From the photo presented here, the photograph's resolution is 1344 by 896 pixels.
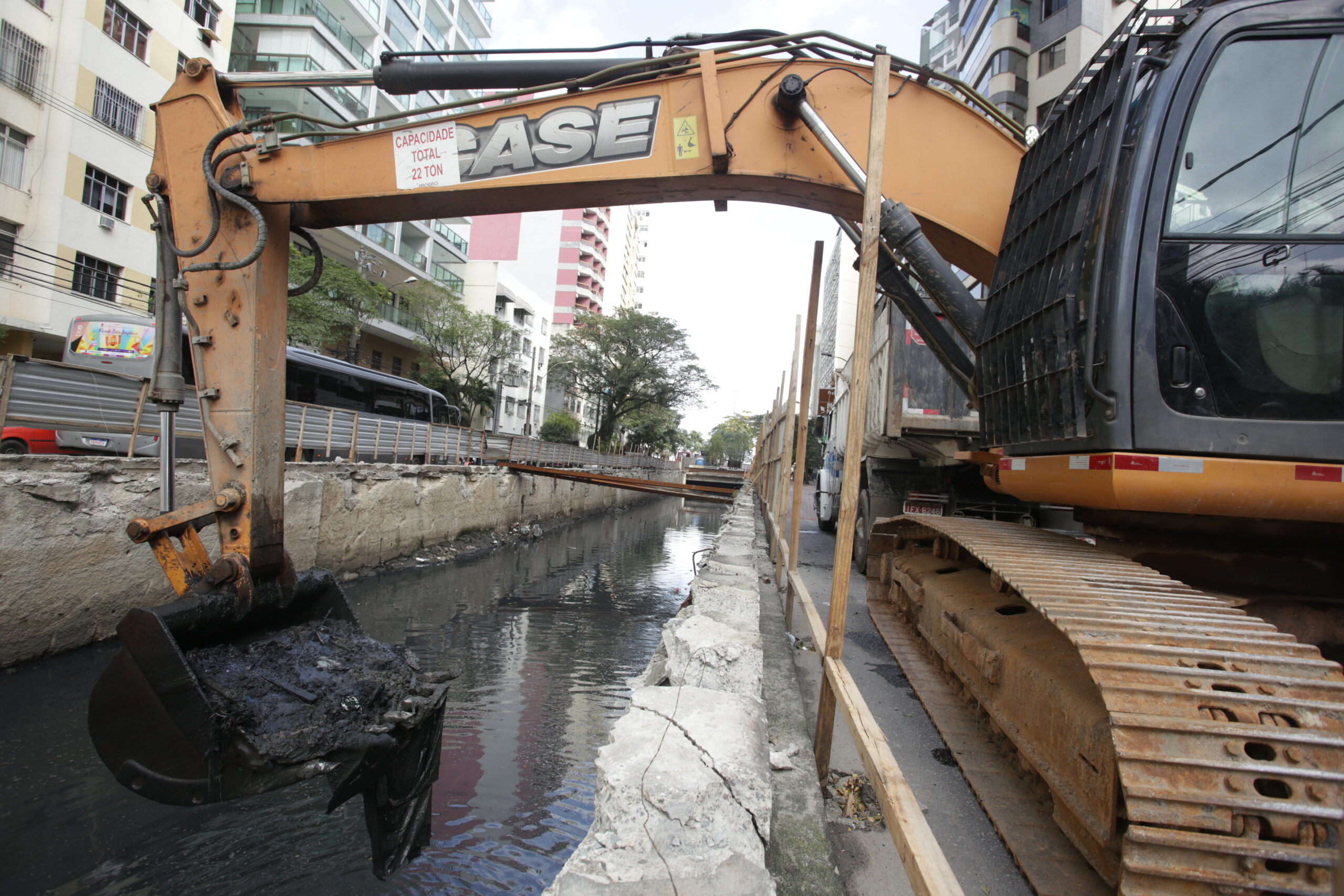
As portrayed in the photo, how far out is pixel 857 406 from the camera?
2.62 metres

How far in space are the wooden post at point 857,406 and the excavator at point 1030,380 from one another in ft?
2.06

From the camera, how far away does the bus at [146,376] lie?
7.44 m

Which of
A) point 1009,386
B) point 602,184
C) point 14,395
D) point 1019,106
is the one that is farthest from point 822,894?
point 1019,106

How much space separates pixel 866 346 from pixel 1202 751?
5.00 ft

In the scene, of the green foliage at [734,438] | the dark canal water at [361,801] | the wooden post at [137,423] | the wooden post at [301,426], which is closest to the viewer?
the dark canal water at [361,801]

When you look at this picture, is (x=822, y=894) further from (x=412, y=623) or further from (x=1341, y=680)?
(x=412, y=623)

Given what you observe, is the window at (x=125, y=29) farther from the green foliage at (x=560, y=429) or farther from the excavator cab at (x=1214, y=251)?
the green foliage at (x=560, y=429)

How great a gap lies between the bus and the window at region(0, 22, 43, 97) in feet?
21.0

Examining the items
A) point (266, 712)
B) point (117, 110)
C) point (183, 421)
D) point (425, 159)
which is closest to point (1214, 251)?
point (425, 159)

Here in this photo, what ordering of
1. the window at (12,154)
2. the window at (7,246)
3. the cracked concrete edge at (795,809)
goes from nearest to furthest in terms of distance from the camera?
1. the cracked concrete edge at (795,809)
2. the window at (7,246)
3. the window at (12,154)

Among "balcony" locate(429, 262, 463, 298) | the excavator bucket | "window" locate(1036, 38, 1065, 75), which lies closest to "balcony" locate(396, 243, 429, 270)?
"balcony" locate(429, 262, 463, 298)

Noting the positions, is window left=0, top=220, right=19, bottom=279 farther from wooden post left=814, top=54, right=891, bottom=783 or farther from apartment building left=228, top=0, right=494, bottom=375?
wooden post left=814, top=54, right=891, bottom=783

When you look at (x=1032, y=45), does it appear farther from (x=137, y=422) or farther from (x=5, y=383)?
(x=5, y=383)

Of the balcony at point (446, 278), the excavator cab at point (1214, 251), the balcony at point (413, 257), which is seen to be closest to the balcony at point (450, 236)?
Answer: the balcony at point (446, 278)
